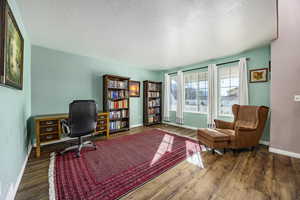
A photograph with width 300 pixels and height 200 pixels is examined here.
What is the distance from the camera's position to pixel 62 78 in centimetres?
303

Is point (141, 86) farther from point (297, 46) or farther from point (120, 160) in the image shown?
point (297, 46)

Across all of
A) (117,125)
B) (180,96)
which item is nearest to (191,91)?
(180,96)

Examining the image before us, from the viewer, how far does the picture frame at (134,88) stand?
4.41m

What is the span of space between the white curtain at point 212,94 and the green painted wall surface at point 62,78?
10.5 ft

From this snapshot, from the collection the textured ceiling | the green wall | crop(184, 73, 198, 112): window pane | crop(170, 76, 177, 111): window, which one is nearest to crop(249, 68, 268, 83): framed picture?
the green wall

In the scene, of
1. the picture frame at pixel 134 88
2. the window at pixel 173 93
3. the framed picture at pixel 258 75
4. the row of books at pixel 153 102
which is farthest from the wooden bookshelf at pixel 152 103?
the framed picture at pixel 258 75

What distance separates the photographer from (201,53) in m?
3.16

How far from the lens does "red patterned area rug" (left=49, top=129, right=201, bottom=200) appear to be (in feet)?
4.50

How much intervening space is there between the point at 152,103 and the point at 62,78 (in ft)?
10.5

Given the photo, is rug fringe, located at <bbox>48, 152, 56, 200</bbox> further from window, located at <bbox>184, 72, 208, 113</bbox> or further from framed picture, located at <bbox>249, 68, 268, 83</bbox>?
framed picture, located at <bbox>249, 68, 268, 83</bbox>

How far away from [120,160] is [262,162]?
2529 millimetres

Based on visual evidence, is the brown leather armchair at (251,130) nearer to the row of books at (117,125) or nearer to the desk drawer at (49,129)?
the row of books at (117,125)

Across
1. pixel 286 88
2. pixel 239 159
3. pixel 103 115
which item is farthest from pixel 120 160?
pixel 286 88

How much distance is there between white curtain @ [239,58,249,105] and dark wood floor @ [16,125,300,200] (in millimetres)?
1358
